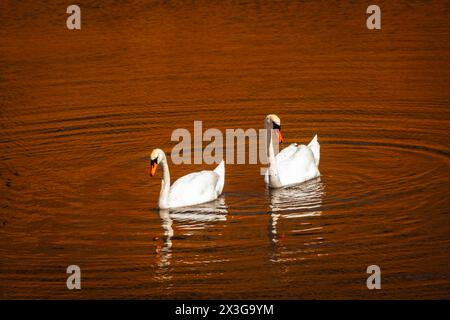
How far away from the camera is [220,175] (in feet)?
50.3

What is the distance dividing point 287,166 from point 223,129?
9.16ft

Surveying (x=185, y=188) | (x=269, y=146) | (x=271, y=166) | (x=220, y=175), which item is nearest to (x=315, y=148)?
(x=269, y=146)

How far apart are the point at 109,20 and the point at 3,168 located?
897cm

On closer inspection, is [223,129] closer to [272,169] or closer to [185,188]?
[272,169]

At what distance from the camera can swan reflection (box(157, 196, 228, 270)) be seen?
44.8 ft

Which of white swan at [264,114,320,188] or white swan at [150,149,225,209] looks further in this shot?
white swan at [264,114,320,188]

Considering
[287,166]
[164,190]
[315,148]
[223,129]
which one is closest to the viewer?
[164,190]

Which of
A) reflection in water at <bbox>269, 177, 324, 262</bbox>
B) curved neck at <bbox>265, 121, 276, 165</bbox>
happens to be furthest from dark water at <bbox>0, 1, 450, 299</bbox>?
curved neck at <bbox>265, 121, 276, 165</bbox>

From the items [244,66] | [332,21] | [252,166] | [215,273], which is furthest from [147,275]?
[332,21]

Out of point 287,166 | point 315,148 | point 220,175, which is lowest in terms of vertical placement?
point 220,175

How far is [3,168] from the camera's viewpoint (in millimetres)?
16547

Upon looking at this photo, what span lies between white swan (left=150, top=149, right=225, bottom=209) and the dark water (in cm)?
19

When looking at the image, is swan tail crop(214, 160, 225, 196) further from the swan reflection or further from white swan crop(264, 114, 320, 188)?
white swan crop(264, 114, 320, 188)

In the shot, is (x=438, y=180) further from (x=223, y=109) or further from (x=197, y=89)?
(x=197, y=89)
